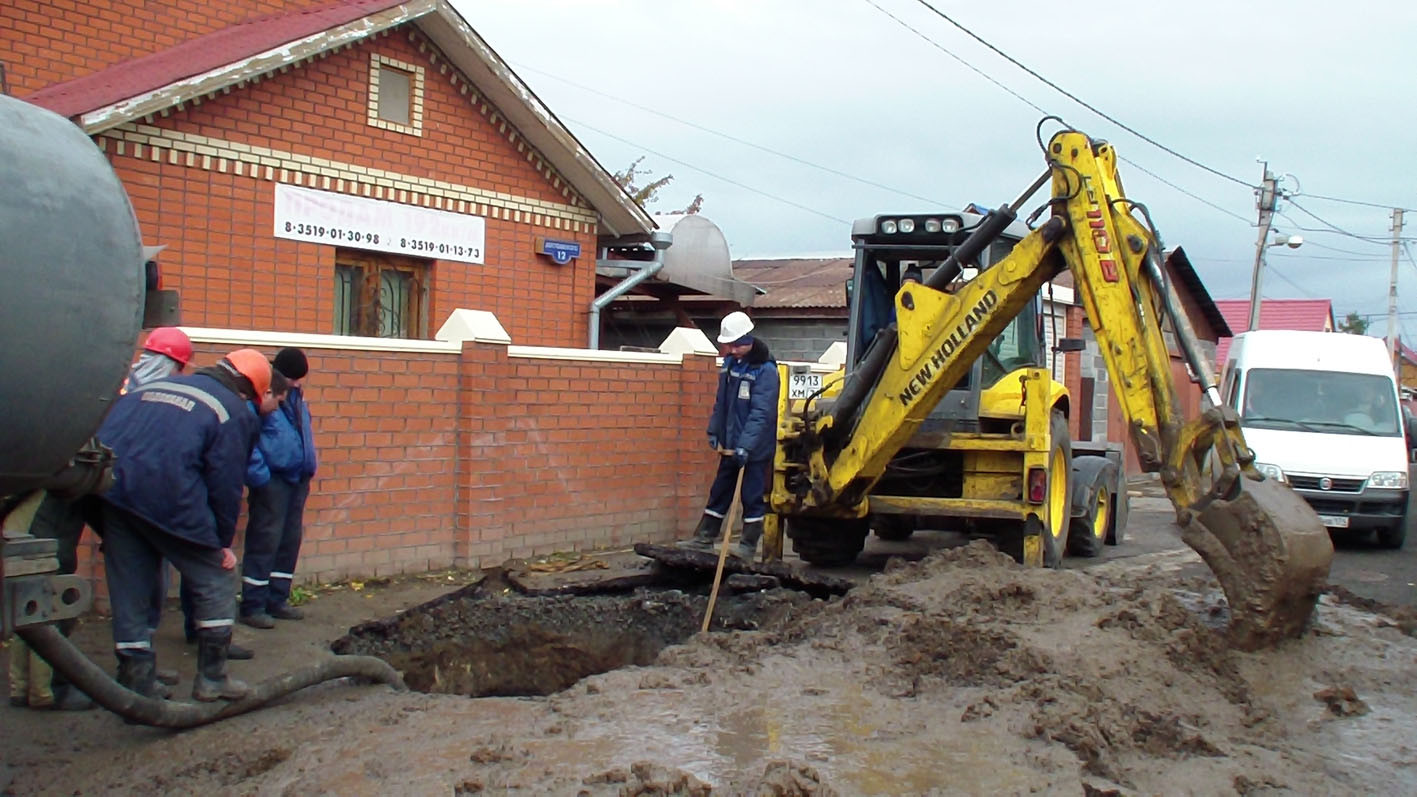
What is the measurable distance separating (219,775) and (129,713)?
1.34 ft

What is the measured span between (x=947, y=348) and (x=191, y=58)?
7.56m

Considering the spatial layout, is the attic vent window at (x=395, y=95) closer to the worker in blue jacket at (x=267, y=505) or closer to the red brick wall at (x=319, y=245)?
the red brick wall at (x=319, y=245)

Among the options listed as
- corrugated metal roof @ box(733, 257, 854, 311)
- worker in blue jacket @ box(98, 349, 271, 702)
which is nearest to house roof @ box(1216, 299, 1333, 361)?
corrugated metal roof @ box(733, 257, 854, 311)

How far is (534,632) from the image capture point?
733 centimetres

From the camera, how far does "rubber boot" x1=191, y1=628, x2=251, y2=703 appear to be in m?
5.18

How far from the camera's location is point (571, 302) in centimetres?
1375

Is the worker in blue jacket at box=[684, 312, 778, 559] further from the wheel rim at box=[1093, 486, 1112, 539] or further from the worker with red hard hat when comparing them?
the worker with red hard hat

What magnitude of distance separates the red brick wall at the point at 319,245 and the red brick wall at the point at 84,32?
1688 millimetres

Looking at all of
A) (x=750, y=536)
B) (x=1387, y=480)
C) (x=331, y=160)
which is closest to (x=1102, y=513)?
(x=1387, y=480)

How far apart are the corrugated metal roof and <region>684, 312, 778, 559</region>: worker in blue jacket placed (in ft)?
22.5

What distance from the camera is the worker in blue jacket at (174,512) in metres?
5.06

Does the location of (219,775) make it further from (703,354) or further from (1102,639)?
(703,354)

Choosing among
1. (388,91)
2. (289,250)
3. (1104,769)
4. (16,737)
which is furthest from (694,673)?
(388,91)

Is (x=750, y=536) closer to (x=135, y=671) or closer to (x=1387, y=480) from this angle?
(x=135, y=671)
